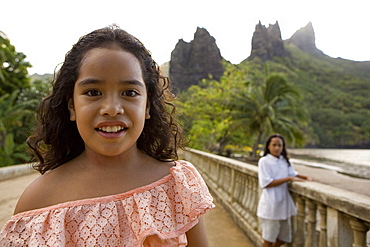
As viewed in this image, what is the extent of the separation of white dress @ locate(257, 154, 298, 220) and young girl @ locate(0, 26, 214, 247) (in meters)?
2.27

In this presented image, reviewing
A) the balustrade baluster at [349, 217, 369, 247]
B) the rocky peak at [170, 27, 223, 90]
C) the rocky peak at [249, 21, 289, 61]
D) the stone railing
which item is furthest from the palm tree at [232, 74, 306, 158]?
the rocky peak at [249, 21, 289, 61]

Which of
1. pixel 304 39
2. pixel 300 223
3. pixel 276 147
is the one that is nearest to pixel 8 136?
pixel 276 147

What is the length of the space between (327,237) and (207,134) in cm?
1385

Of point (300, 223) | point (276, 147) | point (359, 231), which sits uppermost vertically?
point (276, 147)

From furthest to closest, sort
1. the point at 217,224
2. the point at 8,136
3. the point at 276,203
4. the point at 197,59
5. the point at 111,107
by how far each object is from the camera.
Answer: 1. the point at 197,59
2. the point at 8,136
3. the point at 217,224
4. the point at 276,203
5. the point at 111,107

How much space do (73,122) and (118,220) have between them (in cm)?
47

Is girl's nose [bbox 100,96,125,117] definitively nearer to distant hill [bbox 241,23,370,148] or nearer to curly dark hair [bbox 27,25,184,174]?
curly dark hair [bbox 27,25,184,174]

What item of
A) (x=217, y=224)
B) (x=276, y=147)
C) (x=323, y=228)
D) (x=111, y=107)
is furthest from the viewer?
(x=217, y=224)

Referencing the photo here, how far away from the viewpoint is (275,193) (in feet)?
10.5

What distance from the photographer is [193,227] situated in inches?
42.8

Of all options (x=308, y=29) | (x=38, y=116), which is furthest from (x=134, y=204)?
(x=308, y=29)

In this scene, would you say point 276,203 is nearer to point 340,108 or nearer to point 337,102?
point 340,108

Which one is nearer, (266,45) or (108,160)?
(108,160)

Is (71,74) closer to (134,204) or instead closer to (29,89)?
(134,204)
